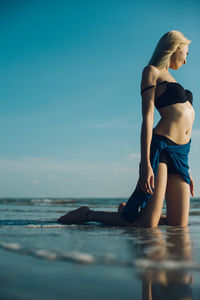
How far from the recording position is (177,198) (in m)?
3.30

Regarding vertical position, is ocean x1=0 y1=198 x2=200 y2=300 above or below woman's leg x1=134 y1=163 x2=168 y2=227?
below

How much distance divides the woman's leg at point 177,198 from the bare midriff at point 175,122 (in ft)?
1.31

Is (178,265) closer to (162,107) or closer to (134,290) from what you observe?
(134,290)

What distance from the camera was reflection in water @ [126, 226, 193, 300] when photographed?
1137 millimetres

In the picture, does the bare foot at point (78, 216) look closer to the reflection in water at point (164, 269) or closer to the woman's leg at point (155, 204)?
the woman's leg at point (155, 204)

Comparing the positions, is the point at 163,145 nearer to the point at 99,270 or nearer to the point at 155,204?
the point at 155,204

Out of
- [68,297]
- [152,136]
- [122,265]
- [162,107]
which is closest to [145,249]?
[122,265]

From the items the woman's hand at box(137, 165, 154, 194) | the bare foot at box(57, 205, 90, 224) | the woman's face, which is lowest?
the bare foot at box(57, 205, 90, 224)

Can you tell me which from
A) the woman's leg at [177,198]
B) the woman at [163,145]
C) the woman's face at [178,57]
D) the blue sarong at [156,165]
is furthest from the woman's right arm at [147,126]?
the woman's leg at [177,198]

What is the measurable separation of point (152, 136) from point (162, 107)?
316 mm

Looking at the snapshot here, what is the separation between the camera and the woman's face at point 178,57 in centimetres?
336

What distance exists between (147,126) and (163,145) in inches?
10.1

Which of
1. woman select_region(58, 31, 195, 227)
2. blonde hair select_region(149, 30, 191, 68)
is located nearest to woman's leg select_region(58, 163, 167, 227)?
woman select_region(58, 31, 195, 227)

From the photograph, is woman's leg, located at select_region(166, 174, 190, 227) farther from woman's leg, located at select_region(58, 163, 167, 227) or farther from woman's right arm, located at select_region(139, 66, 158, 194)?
woman's right arm, located at select_region(139, 66, 158, 194)
